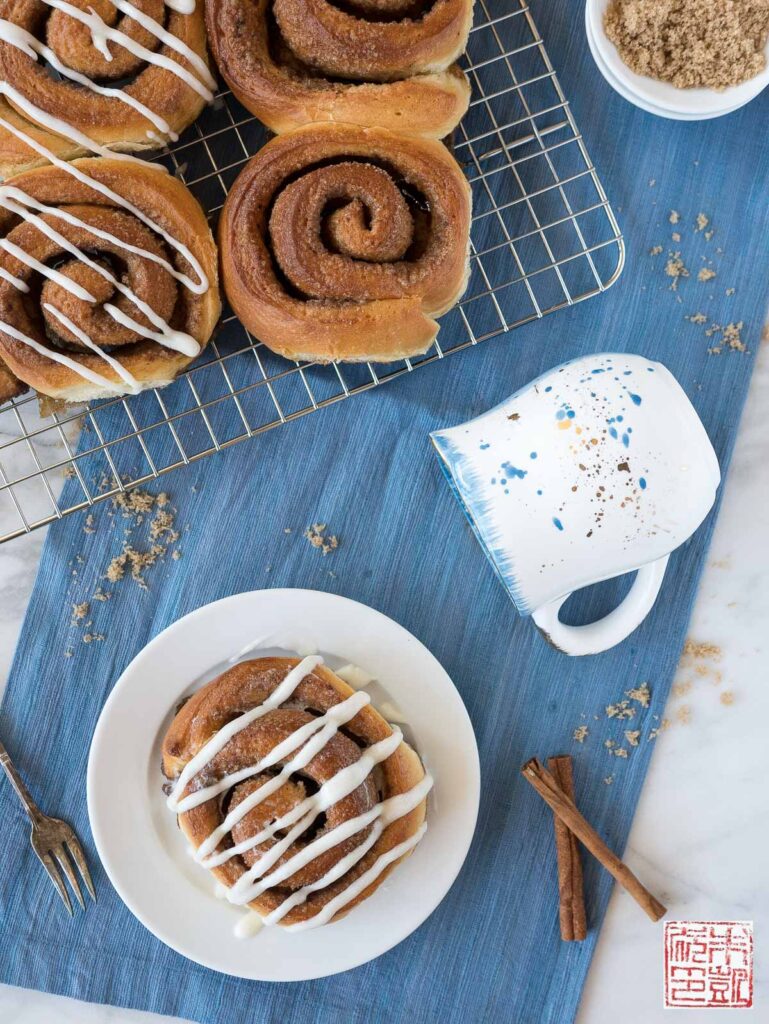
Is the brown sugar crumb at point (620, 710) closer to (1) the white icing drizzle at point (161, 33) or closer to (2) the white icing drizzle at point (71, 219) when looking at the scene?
(2) the white icing drizzle at point (71, 219)

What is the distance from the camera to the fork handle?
5.55 ft

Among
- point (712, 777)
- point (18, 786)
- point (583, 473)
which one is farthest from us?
point (712, 777)

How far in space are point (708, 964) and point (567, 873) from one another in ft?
1.25

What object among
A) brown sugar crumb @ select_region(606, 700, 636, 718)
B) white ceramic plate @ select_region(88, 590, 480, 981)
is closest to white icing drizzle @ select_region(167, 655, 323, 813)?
white ceramic plate @ select_region(88, 590, 480, 981)

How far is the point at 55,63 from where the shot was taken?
56.7 inches

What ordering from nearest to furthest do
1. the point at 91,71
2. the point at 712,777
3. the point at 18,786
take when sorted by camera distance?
the point at 91,71, the point at 18,786, the point at 712,777

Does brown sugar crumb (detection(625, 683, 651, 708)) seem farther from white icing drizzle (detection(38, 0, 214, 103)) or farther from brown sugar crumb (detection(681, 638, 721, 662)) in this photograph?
white icing drizzle (detection(38, 0, 214, 103))

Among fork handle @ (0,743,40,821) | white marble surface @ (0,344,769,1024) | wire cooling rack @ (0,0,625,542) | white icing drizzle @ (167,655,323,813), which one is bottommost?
white marble surface @ (0,344,769,1024)

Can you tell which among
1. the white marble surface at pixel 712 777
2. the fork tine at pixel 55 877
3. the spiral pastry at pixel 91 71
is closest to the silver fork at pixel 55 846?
the fork tine at pixel 55 877

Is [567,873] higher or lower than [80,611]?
lower

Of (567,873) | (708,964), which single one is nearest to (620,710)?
(567,873)

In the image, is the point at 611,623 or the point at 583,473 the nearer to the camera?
the point at 583,473

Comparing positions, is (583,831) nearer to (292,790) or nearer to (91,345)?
(292,790)

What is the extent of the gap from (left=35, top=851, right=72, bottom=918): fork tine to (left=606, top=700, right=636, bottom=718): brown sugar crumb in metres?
1.10
